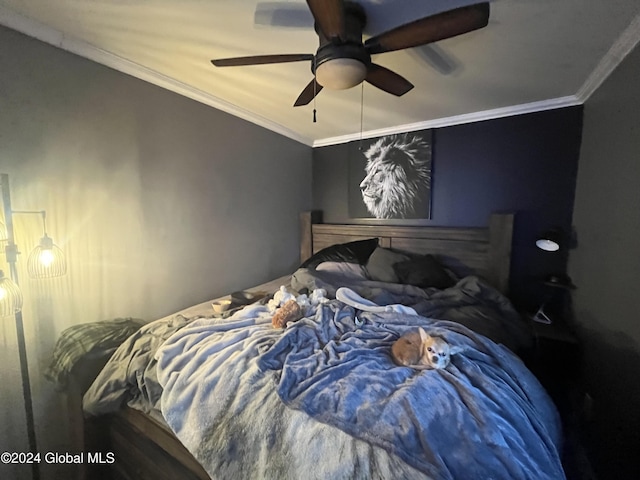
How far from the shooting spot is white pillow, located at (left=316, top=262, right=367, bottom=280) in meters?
2.47

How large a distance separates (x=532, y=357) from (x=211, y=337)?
1929 mm

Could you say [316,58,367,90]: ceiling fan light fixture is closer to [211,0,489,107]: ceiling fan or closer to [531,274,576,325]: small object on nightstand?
[211,0,489,107]: ceiling fan

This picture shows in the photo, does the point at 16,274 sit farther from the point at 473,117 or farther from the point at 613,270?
the point at 473,117

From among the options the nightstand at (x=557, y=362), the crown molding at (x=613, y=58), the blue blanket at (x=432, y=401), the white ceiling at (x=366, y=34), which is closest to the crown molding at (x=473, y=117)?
the white ceiling at (x=366, y=34)

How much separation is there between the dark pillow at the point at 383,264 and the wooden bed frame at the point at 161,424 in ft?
0.95

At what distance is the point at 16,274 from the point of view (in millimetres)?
1483

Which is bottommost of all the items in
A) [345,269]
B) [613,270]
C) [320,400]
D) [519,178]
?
[320,400]

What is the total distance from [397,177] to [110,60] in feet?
8.09

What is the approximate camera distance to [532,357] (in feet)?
5.81

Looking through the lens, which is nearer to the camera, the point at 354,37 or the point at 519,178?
the point at 354,37

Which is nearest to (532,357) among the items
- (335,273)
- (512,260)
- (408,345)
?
(512,260)

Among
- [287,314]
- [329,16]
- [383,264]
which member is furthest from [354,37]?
[383,264]

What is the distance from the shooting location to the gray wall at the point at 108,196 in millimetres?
1513

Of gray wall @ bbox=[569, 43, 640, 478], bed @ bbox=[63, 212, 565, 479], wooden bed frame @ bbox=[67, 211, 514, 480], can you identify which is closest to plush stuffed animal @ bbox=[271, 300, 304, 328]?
bed @ bbox=[63, 212, 565, 479]
